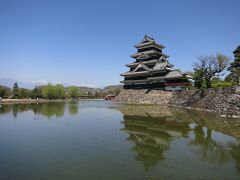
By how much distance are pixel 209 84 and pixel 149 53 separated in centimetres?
2170

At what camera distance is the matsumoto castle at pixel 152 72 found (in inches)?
1786

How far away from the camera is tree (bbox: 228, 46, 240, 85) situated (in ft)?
106

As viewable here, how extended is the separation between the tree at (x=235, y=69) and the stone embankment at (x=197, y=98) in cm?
435

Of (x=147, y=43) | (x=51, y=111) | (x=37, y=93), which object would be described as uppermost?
(x=147, y=43)

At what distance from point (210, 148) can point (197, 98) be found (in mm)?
26127

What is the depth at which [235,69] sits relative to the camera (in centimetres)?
3512

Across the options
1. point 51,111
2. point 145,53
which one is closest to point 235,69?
point 145,53

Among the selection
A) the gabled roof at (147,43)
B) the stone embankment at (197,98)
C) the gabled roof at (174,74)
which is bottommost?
the stone embankment at (197,98)

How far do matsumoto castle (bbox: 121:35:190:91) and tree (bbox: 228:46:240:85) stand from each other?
26.0 ft

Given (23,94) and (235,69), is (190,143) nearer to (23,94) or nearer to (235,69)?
(235,69)

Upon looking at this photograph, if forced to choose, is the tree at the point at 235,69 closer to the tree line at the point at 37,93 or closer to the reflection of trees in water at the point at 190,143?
the reflection of trees in water at the point at 190,143

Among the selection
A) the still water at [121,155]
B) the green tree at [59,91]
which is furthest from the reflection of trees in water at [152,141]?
the green tree at [59,91]

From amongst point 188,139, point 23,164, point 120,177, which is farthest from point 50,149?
point 188,139

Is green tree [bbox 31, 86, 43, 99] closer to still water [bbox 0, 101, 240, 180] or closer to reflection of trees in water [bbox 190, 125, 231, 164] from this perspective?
still water [bbox 0, 101, 240, 180]
